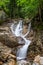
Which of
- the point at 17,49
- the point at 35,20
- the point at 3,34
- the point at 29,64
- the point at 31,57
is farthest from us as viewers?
the point at 35,20

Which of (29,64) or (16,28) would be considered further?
(16,28)

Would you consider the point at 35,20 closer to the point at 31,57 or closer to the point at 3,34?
the point at 3,34

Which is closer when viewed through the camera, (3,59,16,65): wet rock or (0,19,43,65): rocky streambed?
(3,59,16,65): wet rock

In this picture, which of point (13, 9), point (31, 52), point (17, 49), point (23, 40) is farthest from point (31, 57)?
point (13, 9)

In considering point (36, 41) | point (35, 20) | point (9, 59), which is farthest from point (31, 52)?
point (35, 20)

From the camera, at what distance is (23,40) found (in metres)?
18.2

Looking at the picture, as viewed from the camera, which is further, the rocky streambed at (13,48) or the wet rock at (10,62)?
the rocky streambed at (13,48)

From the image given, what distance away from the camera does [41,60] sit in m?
13.5

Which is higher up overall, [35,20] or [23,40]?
[35,20]

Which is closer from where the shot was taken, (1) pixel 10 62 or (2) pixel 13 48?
(1) pixel 10 62

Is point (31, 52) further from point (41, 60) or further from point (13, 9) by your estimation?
point (13, 9)

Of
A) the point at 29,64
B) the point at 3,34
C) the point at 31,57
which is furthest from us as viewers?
the point at 3,34

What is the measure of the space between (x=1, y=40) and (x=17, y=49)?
195 cm

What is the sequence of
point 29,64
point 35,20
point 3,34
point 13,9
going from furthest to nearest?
1. point 13,9
2. point 35,20
3. point 3,34
4. point 29,64
